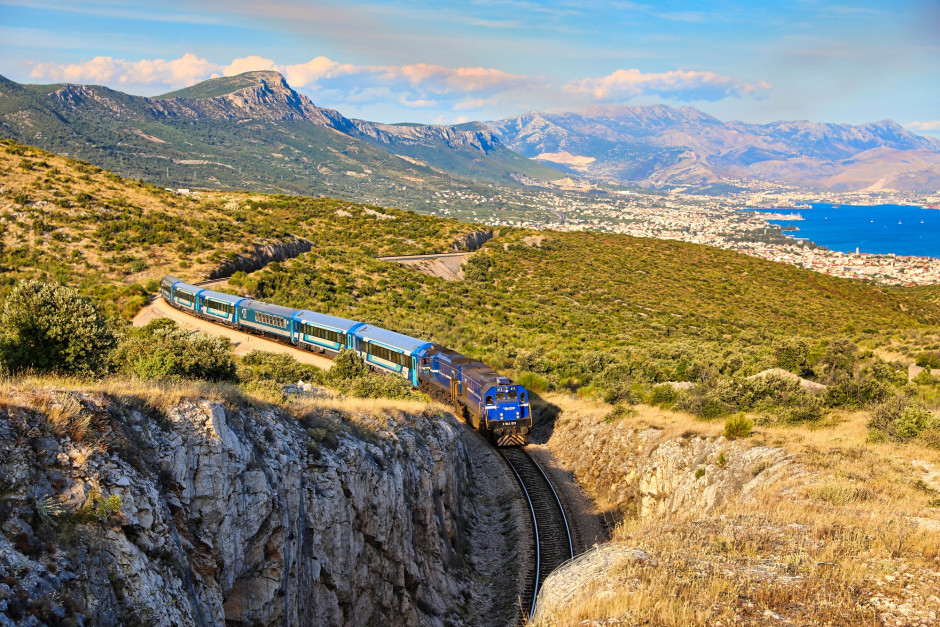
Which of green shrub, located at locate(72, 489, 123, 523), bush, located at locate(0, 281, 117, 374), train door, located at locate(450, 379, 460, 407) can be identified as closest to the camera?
green shrub, located at locate(72, 489, 123, 523)

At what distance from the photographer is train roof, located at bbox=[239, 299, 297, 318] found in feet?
115

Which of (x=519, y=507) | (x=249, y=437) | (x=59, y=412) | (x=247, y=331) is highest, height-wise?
(x=59, y=412)

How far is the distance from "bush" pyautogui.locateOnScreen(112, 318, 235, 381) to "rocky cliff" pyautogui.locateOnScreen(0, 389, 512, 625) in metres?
5.00

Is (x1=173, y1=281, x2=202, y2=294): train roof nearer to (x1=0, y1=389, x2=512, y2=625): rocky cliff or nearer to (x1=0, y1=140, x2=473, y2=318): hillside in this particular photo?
(x1=0, y1=140, x2=473, y2=318): hillside

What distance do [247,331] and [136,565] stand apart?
32.4 m

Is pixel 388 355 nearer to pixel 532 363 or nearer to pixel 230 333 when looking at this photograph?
pixel 532 363

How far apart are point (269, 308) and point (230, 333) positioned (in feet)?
10.9

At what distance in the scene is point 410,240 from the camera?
77.7 meters

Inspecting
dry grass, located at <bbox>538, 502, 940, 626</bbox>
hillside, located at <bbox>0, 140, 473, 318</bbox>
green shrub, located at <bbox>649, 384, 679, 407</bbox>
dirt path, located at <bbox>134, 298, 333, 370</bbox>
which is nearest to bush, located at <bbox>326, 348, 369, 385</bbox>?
dirt path, located at <bbox>134, 298, 333, 370</bbox>

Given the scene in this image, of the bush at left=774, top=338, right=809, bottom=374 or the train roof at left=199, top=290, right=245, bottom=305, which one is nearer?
the bush at left=774, top=338, right=809, bottom=374

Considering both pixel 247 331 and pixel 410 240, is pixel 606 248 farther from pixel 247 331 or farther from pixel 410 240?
pixel 247 331

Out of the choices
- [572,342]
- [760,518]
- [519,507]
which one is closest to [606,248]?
[572,342]

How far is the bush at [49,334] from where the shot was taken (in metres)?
13.4

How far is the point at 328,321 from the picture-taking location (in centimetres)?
3291
